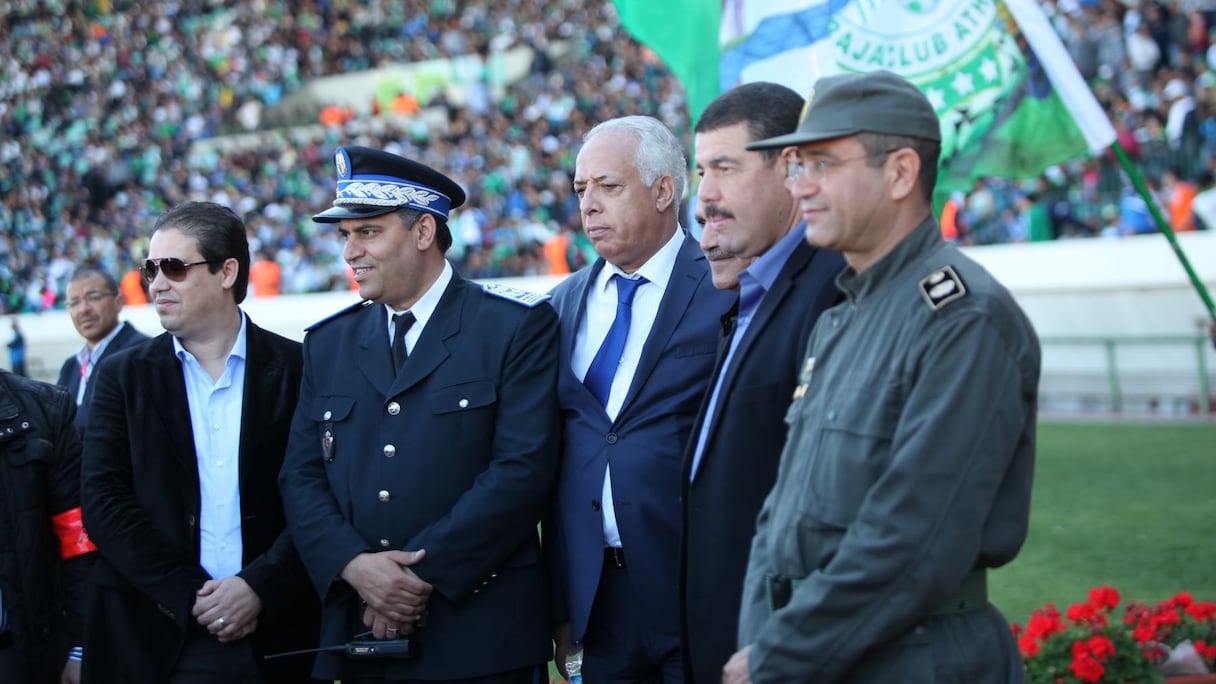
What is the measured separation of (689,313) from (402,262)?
2.72ft

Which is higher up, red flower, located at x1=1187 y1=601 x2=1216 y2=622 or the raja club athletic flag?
the raja club athletic flag

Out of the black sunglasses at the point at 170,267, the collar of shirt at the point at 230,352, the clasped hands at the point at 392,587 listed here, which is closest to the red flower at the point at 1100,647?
the clasped hands at the point at 392,587

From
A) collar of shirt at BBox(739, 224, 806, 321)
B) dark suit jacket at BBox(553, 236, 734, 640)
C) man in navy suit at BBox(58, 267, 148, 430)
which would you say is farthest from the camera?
man in navy suit at BBox(58, 267, 148, 430)

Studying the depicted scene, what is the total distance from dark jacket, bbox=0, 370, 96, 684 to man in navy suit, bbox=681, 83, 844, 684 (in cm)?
193

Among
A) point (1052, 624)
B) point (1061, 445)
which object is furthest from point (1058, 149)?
point (1061, 445)

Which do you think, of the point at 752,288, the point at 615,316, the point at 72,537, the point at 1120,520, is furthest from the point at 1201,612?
the point at 1120,520

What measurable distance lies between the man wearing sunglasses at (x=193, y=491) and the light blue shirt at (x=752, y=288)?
1418mm

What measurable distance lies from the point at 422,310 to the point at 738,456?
1.21m

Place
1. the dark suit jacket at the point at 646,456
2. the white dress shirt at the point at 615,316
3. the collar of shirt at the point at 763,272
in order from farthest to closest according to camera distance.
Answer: the white dress shirt at the point at 615,316 < the dark suit jacket at the point at 646,456 < the collar of shirt at the point at 763,272

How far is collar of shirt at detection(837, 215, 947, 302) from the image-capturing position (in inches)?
106

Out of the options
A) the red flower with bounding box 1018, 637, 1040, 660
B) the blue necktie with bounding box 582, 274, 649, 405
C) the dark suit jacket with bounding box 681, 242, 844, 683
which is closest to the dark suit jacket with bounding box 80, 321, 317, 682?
the blue necktie with bounding box 582, 274, 649, 405

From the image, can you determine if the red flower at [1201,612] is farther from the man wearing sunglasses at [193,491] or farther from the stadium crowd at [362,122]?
the stadium crowd at [362,122]

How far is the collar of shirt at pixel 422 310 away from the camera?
3.93 meters

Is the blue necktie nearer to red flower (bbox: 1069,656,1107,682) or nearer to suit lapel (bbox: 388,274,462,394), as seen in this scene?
suit lapel (bbox: 388,274,462,394)
